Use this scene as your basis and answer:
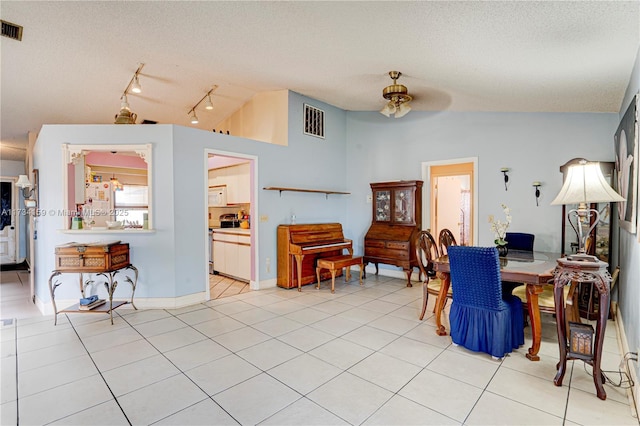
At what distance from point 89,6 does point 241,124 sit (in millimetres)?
3521

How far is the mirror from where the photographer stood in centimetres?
403

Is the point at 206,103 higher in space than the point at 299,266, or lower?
higher

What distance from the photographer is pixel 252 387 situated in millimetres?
2277

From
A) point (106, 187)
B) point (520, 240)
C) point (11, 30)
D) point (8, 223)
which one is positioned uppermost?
point (11, 30)

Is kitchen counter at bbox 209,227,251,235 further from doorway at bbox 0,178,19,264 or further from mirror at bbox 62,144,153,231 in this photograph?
doorway at bbox 0,178,19,264

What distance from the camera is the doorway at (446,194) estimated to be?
17.5 feet

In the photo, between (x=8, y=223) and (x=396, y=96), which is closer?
(x=396, y=96)

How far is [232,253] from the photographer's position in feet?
18.6

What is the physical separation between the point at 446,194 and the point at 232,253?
4222 mm

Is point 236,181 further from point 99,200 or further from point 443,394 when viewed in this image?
point 443,394

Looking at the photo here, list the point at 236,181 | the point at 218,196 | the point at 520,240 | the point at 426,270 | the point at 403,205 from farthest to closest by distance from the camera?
the point at 218,196 < the point at 236,181 < the point at 403,205 < the point at 520,240 < the point at 426,270

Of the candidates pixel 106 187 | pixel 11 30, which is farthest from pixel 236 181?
pixel 11 30

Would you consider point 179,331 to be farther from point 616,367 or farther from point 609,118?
point 609,118

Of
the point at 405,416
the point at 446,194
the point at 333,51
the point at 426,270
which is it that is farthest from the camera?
the point at 446,194
